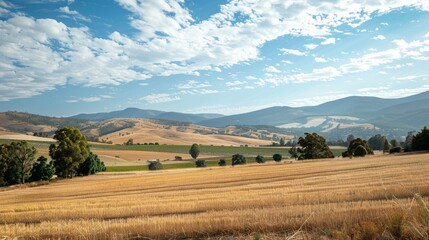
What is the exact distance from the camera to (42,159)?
8250 cm

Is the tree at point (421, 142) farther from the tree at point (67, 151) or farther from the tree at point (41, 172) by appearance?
the tree at point (41, 172)

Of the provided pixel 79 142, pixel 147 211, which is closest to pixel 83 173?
pixel 79 142

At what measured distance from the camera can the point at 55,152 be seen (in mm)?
78250

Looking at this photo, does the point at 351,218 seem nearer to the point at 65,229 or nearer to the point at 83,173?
the point at 65,229

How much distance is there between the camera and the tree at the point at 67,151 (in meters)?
77.9

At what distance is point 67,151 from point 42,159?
912 centimetres

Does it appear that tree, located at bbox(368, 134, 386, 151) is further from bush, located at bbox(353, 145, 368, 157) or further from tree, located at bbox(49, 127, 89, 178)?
tree, located at bbox(49, 127, 89, 178)

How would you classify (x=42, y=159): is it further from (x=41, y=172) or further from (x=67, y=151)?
(x=67, y=151)

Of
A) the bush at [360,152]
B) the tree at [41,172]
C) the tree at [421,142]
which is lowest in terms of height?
the tree at [41,172]

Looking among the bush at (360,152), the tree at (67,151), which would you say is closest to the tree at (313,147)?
the bush at (360,152)

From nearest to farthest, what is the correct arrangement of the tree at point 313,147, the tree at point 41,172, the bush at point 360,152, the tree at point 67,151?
the tree at point 67,151, the tree at point 41,172, the bush at point 360,152, the tree at point 313,147

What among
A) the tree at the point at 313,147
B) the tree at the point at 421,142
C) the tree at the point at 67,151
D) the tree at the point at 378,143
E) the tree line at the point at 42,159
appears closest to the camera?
the tree line at the point at 42,159

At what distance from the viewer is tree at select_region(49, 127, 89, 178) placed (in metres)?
77.9

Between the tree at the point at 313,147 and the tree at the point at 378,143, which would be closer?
the tree at the point at 313,147
